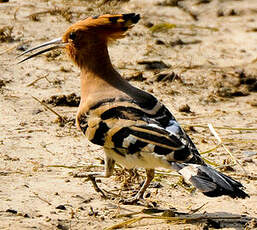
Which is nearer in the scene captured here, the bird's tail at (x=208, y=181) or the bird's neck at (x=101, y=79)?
the bird's tail at (x=208, y=181)

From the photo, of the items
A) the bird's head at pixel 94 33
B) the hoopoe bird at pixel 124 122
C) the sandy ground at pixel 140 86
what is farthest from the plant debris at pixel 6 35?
the bird's head at pixel 94 33

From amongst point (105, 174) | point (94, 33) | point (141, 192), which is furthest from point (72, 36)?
point (141, 192)

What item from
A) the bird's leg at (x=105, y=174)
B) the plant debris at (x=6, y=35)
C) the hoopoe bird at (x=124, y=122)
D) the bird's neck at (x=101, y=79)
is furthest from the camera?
the plant debris at (x=6, y=35)

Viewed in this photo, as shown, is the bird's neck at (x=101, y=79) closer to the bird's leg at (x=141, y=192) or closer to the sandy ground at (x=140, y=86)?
the bird's leg at (x=141, y=192)

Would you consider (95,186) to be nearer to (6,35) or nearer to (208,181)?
(208,181)

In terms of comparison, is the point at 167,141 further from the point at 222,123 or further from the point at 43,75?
the point at 43,75

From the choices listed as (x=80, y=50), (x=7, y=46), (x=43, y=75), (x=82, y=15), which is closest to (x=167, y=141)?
(x=80, y=50)

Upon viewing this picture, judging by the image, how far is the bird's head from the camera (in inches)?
195

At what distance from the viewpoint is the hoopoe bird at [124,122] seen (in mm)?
4160

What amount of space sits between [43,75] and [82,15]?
5.53 ft

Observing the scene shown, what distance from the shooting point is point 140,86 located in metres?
7.25

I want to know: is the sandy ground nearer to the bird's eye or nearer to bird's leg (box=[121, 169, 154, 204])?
bird's leg (box=[121, 169, 154, 204])

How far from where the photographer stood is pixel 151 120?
4.40 metres

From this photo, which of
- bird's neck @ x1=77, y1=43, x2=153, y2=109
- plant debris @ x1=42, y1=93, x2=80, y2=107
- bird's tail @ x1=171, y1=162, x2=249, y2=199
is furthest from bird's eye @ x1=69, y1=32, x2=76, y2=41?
plant debris @ x1=42, y1=93, x2=80, y2=107
